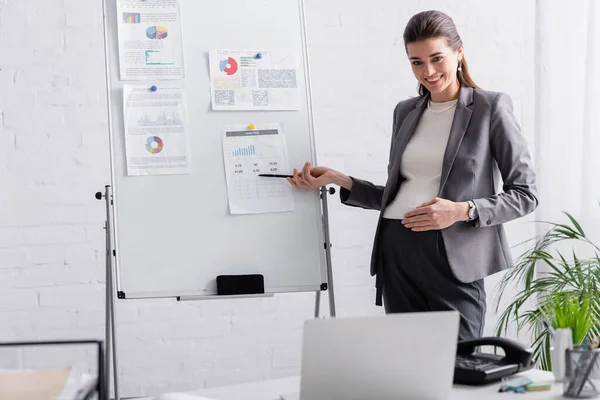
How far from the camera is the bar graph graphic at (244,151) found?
2.50 metres

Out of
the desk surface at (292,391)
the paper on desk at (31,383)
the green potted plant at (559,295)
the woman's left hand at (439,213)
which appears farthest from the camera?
the woman's left hand at (439,213)

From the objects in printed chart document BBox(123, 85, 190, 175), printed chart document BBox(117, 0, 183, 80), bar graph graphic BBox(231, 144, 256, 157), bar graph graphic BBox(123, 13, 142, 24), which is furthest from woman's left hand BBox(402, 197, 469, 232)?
bar graph graphic BBox(123, 13, 142, 24)

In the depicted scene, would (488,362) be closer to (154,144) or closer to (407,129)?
(407,129)

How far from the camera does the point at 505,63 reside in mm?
3557

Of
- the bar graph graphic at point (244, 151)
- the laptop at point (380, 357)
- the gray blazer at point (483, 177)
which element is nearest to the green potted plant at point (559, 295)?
the gray blazer at point (483, 177)

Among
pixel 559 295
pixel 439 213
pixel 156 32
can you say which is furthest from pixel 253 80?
pixel 559 295

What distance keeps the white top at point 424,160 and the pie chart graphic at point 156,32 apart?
0.87m

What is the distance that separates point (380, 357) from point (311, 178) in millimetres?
1244

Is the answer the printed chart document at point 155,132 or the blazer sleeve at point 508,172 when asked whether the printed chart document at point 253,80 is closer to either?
the printed chart document at point 155,132

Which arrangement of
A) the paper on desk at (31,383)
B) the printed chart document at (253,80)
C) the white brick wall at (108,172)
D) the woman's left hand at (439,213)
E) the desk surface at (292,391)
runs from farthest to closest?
the white brick wall at (108,172), the printed chart document at (253,80), the woman's left hand at (439,213), the desk surface at (292,391), the paper on desk at (31,383)

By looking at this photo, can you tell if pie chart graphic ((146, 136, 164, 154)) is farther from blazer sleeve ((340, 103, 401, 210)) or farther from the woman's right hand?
blazer sleeve ((340, 103, 401, 210))

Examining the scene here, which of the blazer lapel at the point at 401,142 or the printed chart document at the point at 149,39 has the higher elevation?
the printed chart document at the point at 149,39

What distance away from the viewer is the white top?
89.7 inches

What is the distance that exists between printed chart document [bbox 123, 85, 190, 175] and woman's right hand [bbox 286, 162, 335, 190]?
0.35 metres
